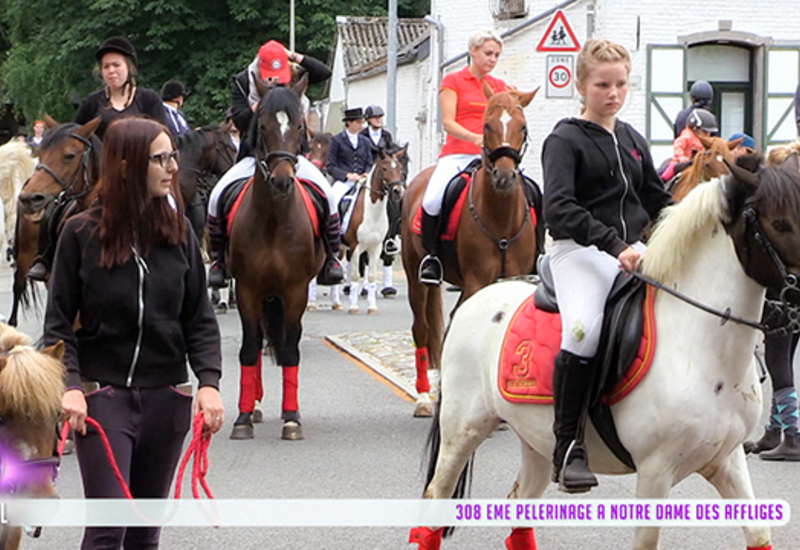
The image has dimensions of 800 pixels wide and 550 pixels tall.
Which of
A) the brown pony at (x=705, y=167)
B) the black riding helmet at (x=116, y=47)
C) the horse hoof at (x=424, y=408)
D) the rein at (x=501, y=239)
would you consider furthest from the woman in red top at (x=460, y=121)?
the black riding helmet at (x=116, y=47)

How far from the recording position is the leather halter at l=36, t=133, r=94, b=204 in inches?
390

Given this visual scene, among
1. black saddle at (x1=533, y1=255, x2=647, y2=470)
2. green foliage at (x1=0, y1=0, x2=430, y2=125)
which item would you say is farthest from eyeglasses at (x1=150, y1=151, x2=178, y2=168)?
green foliage at (x1=0, y1=0, x2=430, y2=125)

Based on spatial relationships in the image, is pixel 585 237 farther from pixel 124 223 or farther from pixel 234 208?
pixel 234 208

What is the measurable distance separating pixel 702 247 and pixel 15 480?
2.81 m

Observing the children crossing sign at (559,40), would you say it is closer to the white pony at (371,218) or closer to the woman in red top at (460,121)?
the white pony at (371,218)

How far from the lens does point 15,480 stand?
4.66 meters

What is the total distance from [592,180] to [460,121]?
15.5ft

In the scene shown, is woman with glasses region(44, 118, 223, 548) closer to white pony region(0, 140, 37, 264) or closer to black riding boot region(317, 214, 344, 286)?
black riding boot region(317, 214, 344, 286)

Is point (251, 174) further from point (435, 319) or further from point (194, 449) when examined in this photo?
point (194, 449)

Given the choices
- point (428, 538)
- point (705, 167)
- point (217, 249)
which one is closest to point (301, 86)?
point (217, 249)

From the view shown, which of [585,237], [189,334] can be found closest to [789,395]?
[585,237]

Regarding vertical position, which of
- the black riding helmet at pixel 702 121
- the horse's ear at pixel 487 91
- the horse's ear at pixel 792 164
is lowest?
the black riding helmet at pixel 702 121

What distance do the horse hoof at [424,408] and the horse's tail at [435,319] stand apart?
1.46 ft

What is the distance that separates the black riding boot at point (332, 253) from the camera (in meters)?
11.0
